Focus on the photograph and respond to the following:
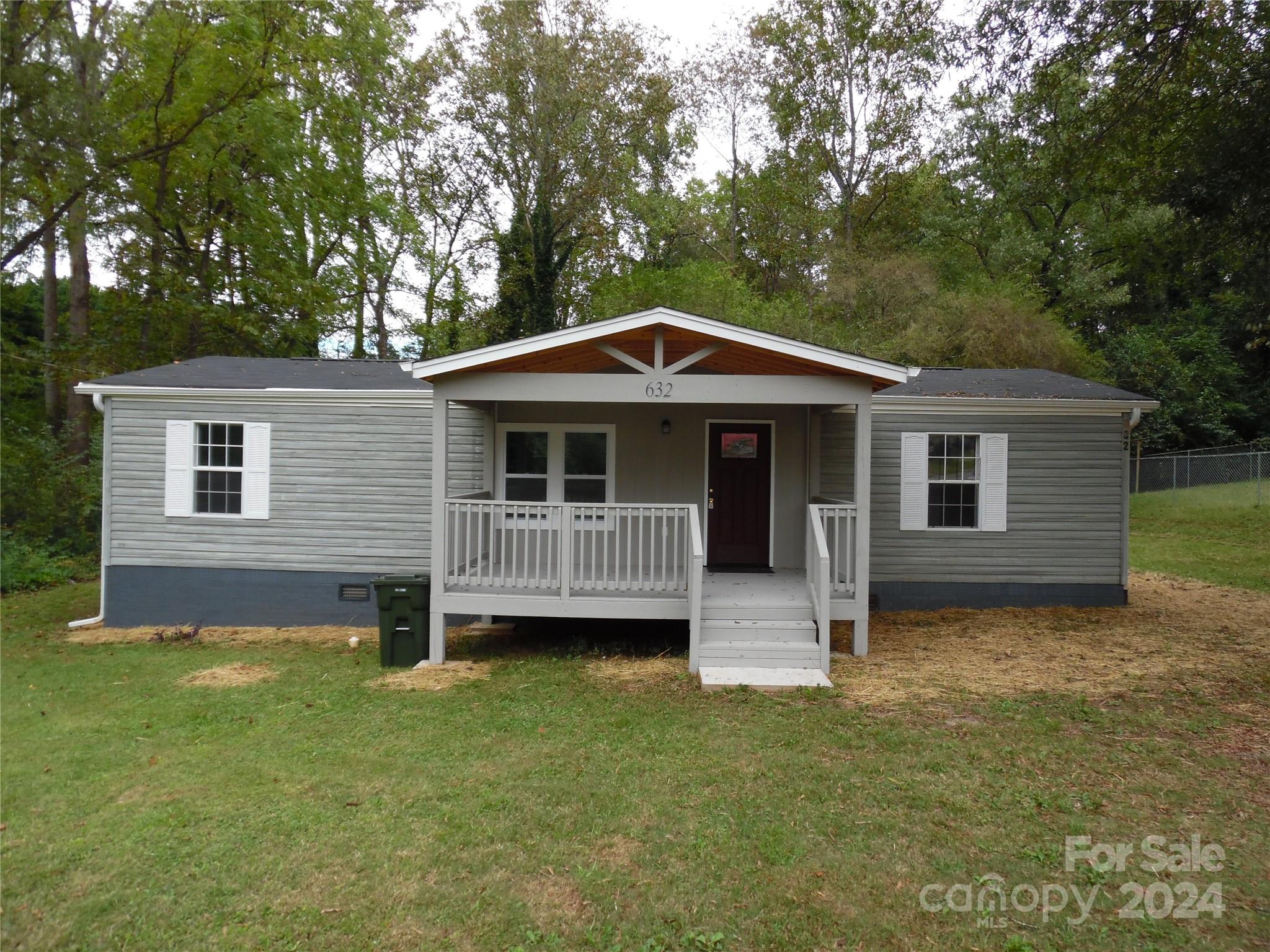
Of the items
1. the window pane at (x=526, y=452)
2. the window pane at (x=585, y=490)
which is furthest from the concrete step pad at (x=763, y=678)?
the window pane at (x=526, y=452)

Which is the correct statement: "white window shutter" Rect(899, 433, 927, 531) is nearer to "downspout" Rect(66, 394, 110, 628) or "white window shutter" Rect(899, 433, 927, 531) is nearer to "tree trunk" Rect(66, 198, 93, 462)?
"downspout" Rect(66, 394, 110, 628)

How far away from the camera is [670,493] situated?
9.78 meters

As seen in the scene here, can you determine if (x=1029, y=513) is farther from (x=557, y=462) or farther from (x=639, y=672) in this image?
(x=557, y=462)

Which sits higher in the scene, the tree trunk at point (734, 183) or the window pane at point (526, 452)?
the tree trunk at point (734, 183)

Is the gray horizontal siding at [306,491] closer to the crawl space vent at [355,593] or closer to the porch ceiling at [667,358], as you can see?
the crawl space vent at [355,593]

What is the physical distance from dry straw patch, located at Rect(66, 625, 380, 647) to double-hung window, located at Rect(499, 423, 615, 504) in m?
2.58

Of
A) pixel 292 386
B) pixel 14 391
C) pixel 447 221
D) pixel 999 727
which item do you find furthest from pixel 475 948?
pixel 447 221

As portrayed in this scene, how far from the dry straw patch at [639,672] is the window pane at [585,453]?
2707 mm


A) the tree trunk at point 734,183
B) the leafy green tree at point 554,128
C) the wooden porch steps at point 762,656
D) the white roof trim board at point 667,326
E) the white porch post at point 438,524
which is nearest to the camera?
the white roof trim board at point 667,326

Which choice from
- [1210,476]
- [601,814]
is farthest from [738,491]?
Answer: [1210,476]

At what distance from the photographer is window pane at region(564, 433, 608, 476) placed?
9719 mm

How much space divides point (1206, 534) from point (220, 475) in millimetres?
19976

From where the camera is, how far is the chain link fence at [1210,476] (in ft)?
63.0

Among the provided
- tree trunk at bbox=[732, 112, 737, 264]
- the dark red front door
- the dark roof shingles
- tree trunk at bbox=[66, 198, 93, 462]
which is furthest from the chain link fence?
tree trunk at bbox=[66, 198, 93, 462]
